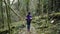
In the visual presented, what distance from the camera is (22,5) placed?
26.2m

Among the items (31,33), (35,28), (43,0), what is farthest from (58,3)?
(31,33)

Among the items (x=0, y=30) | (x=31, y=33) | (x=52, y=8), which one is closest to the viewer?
(x=31, y=33)

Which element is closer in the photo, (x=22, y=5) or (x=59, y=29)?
(x=59, y=29)

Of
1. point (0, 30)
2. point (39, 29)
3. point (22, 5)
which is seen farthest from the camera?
point (22, 5)

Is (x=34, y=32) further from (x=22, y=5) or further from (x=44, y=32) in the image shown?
(x=22, y=5)

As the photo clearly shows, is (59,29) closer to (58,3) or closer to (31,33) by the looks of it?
(31,33)

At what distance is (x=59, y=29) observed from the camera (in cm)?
1360

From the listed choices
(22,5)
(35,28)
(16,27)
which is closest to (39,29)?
(35,28)

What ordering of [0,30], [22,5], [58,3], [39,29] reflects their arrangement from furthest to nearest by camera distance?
[22,5], [58,3], [0,30], [39,29]

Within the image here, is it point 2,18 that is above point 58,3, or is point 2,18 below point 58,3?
below

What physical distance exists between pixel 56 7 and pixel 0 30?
22.9 feet

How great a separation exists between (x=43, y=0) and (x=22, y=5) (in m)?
6.78

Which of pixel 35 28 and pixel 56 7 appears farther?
pixel 56 7

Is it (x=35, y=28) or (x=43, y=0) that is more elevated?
(x=43, y=0)
